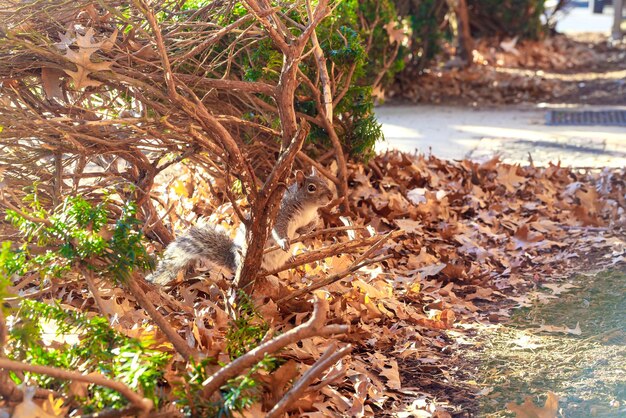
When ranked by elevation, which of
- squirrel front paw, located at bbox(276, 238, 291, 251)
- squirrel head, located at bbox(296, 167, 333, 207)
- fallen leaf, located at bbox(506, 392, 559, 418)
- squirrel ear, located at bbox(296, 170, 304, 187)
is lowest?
fallen leaf, located at bbox(506, 392, 559, 418)

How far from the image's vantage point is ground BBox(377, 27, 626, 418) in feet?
10.9

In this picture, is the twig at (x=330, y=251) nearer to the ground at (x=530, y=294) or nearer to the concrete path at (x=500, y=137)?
the ground at (x=530, y=294)

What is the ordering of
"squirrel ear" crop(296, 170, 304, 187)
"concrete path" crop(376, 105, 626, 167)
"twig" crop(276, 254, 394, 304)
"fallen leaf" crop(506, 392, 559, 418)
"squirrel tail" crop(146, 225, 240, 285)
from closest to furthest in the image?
"fallen leaf" crop(506, 392, 559, 418) → "twig" crop(276, 254, 394, 304) → "squirrel tail" crop(146, 225, 240, 285) → "squirrel ear" crop(296, 170, 304, 187) → "concrete path" crop(376, 105, 626, 167)

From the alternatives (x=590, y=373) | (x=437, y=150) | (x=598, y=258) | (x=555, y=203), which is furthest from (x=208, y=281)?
(x=437, y=150)

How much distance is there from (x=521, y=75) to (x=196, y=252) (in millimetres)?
8822

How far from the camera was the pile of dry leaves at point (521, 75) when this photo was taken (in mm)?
10391

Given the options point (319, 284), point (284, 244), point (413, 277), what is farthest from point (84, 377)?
point (413, 277)

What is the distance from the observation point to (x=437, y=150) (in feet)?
24.5

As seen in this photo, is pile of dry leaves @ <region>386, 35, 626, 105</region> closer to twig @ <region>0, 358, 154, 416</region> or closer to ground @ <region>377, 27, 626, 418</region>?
ground @ <region>377, 27, 626, 418</region>

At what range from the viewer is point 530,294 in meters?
4.61

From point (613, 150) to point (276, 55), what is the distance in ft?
A: 13.4

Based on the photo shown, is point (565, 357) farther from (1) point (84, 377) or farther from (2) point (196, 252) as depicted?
(1) point (84, 377)

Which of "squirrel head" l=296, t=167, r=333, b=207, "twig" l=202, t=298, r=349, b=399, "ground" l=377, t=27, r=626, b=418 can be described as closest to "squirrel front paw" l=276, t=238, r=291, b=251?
"squirrel head" l=296, t=167, r=333, b=207

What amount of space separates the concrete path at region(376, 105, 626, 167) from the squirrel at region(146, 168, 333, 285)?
8.17 ft
